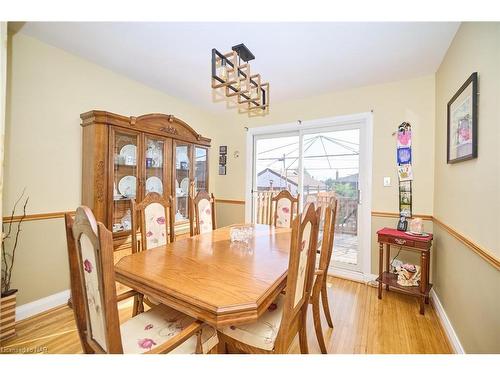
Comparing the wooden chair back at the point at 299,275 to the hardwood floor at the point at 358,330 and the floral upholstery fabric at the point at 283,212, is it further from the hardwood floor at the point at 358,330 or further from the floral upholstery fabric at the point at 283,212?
the floral upholstery fabric at the point at 283,212

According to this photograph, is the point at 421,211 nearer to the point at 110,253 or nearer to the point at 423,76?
the point at 423,76

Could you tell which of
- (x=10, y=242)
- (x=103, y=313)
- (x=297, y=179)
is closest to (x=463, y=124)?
(x=297, y=179)

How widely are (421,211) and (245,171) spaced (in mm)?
2352

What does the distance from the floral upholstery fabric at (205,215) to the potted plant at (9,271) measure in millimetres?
1459

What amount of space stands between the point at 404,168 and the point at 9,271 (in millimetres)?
3834

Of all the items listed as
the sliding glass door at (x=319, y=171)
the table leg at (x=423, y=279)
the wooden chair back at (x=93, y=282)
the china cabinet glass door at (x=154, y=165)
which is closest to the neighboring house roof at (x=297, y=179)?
the sliding glass door at (x=319, y=171)

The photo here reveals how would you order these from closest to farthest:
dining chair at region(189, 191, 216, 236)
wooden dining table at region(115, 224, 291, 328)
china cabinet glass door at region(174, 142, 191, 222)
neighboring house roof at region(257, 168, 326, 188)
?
wooden dining table at region(115, 224, 291, 328)
dining chair at region(189, 191, 216, 236)
china cabinet glass door at region(174, 142, 191, 222)
neighboring house roof at region(257, 168, 326, 188)

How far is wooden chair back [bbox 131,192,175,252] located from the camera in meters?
1.77

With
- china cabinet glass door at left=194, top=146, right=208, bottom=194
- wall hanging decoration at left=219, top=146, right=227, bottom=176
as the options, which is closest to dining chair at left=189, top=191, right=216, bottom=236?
china cabinet glass door at left=194, top=146, right=208, bottom=194

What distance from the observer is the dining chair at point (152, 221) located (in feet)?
5.75

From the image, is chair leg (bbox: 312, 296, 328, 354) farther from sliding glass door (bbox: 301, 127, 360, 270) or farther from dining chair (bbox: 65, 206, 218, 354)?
sliding glass door (bbox: 301, 127, 360, 270)

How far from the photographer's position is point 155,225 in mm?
1902

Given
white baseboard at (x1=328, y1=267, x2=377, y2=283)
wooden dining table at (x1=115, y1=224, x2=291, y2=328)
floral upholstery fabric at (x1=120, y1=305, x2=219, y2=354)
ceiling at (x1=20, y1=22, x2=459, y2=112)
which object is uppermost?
ceiling at (x1=20, y1=22, x2=459, y2=112)

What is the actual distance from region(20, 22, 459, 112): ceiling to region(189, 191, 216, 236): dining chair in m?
1.38
